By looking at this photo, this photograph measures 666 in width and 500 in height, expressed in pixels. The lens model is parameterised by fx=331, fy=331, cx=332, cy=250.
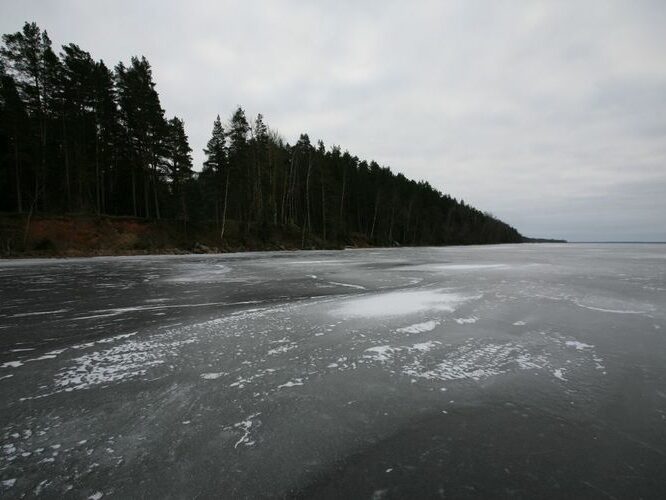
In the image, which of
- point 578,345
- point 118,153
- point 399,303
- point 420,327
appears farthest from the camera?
point 118,153

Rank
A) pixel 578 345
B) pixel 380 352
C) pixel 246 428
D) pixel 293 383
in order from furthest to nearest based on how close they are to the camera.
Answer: pixel 578 345, pixel 380 352, pixel 293 383, pixel 246 428

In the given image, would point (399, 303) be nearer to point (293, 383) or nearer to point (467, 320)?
point (467, 320)

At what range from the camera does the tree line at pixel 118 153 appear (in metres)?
27.6

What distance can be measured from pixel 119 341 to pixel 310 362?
302 centimetres

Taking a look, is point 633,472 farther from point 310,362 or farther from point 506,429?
point 310,362

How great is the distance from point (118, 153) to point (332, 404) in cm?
3971

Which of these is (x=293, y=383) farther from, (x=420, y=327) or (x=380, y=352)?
(x=420, y=327)

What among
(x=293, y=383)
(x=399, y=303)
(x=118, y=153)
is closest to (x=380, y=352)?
(x=293, y=383)

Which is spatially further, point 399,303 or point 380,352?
point 399,303

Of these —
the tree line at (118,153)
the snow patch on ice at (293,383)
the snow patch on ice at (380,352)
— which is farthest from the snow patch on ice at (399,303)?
the tree line at (118,153)

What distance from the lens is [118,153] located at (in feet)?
112

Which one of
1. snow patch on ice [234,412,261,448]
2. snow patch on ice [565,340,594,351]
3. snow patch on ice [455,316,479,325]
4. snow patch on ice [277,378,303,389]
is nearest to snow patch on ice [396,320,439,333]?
snow patch on ice [455,316,479,325]

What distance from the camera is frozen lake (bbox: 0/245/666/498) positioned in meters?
2.14

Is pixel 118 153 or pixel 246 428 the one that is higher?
pixel 118 153
